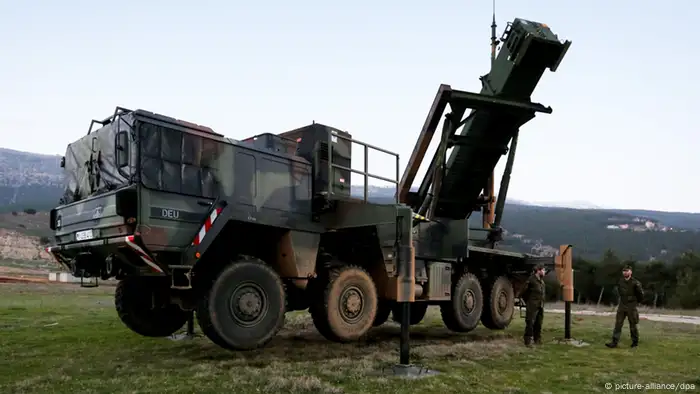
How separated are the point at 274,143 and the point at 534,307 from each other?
18.3ft

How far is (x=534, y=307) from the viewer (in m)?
10.9

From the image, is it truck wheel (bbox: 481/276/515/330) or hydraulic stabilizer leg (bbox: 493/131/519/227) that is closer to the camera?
hydraulic stabilizer leg (bbox: 493/131/519/227)

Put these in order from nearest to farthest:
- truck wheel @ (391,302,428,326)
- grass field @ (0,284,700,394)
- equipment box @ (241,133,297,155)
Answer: grass field @ (0,284,700,394) < equipment box @ (241,133,297,155) < truck wheel @ (391,302,428,326)

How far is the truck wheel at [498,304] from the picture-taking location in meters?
Answer: 12.9

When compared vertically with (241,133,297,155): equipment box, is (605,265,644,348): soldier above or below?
below

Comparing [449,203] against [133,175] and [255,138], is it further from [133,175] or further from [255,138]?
[133,175]

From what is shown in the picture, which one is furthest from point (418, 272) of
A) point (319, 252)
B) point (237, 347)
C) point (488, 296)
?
point (237, 347)

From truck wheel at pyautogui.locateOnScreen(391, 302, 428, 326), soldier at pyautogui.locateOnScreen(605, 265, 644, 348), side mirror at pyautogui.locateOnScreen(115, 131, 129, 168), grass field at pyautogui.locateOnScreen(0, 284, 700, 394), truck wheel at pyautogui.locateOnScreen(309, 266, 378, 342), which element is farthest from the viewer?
truck wheel at pyautogui.locateOnScreen(391, 302, 428, 326)

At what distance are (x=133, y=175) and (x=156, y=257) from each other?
1.01 meters

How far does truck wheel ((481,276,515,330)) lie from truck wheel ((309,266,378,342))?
14.0 ft

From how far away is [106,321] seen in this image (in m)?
13.1

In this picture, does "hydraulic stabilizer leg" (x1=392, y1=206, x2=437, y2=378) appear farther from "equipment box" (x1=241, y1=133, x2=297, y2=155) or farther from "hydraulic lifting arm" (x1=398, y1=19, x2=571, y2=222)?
"hydraulic lifting arm" (x1=398, y1=19, x2=571, y2=222)

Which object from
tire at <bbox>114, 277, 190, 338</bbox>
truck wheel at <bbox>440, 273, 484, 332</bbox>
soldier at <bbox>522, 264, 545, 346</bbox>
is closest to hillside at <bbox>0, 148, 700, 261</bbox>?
truck wheel at <bbox>440, 273, 484, 332</bbox>

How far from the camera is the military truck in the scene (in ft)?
24.1
